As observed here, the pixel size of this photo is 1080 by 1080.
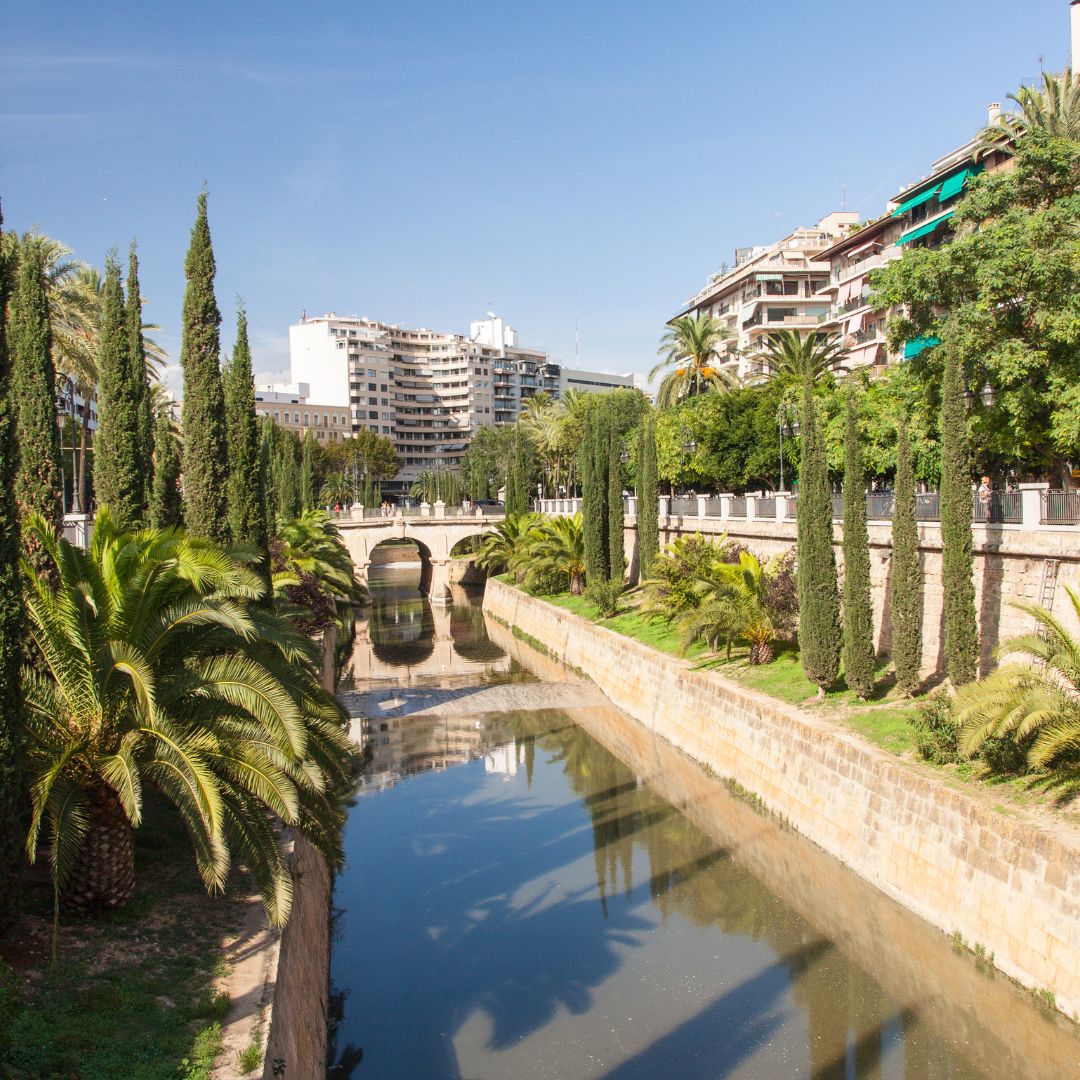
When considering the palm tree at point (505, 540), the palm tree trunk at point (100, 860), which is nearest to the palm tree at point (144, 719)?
the palm tree trunk at point (100, 860)

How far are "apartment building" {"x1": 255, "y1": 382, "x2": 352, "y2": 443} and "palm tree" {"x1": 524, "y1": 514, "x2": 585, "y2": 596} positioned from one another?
7366 cm

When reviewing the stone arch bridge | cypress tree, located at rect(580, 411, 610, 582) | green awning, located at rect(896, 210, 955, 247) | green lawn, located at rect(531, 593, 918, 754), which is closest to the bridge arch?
the stone arch bridge

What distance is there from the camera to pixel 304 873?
11664 millimetres

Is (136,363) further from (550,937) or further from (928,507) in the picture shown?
(928,507)

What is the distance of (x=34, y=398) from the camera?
12.8 m

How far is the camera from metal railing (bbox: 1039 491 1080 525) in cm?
1514

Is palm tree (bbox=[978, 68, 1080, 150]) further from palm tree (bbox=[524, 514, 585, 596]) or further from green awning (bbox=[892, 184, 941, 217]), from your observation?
green awning (bbox=[892, 184, 941, 217])

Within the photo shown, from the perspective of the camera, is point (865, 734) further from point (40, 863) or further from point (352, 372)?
point (352, 372)

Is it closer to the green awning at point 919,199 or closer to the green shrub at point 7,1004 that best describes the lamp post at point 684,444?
the green awning at point 919,199

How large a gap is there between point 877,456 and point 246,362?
50.8 feet

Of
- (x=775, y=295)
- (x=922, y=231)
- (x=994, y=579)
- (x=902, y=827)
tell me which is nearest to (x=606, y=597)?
(x=994, y=579)

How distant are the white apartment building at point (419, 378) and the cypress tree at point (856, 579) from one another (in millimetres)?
103556

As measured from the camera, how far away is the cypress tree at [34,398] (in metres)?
11.4

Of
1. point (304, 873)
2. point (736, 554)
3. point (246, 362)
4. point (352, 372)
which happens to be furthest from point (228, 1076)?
point (352, 372)
